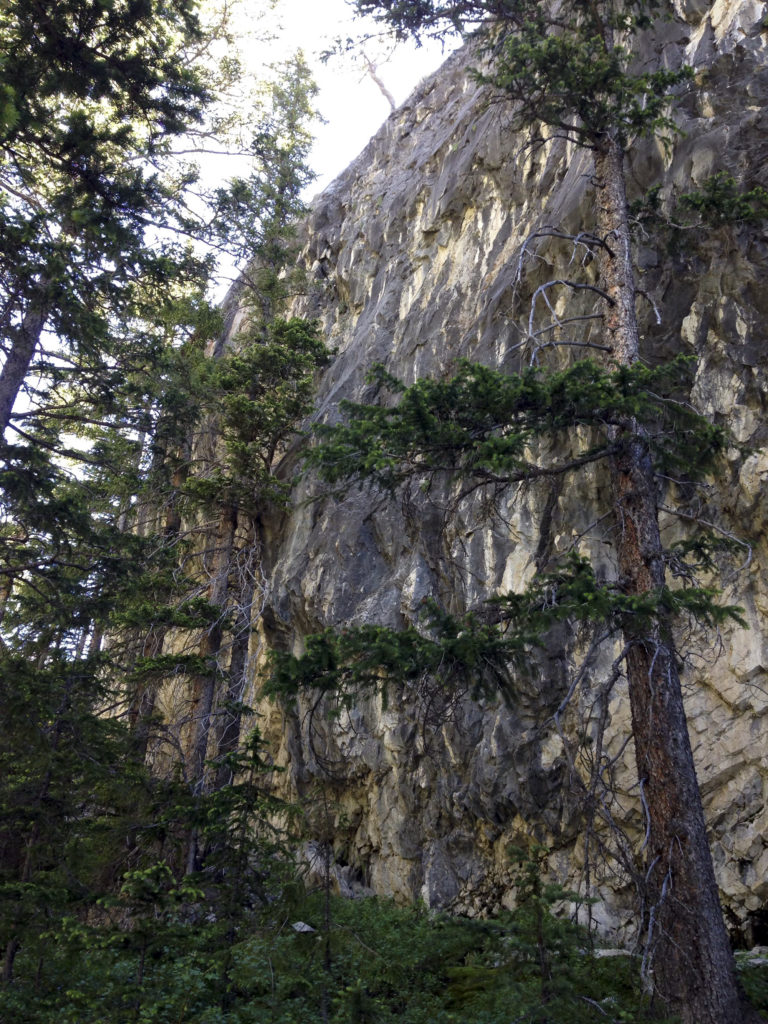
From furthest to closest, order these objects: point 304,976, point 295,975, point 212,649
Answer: point 212,649
point 304,976
point 295,975

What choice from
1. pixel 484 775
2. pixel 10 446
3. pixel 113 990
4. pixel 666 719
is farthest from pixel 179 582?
pixel 666 719

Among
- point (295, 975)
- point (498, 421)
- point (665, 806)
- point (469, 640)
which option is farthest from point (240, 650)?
point (665, 806)

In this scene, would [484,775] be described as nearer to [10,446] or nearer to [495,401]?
[495,401]

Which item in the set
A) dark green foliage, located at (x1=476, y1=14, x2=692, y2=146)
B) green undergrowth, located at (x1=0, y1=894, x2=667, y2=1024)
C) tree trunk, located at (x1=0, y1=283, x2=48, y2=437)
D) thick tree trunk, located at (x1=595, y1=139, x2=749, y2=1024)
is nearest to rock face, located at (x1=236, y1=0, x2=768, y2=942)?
thick tree trunk, located at (x1=595, y1=139, x2=749, y2=1024)

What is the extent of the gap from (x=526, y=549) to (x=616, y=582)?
3.91 meters

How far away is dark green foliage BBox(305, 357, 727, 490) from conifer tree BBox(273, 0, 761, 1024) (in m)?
0.02

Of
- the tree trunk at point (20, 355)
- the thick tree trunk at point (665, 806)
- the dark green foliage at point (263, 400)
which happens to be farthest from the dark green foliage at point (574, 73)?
the dark green foliage at point (263, 400)

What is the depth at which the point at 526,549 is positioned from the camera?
1096 centimetres

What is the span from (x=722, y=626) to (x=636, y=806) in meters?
2.21

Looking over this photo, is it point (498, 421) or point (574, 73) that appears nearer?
point (498, 421)

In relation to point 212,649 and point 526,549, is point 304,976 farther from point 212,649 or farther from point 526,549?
point 212,649

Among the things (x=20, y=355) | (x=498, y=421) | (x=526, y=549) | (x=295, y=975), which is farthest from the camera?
(x=526, y=549)

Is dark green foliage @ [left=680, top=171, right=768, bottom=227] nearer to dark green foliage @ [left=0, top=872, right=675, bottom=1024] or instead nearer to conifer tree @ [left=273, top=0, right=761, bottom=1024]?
A: conifer tree @ [left=273, top=0, right=761, bottom=1024]

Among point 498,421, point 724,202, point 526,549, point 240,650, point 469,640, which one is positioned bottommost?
point 469,640
